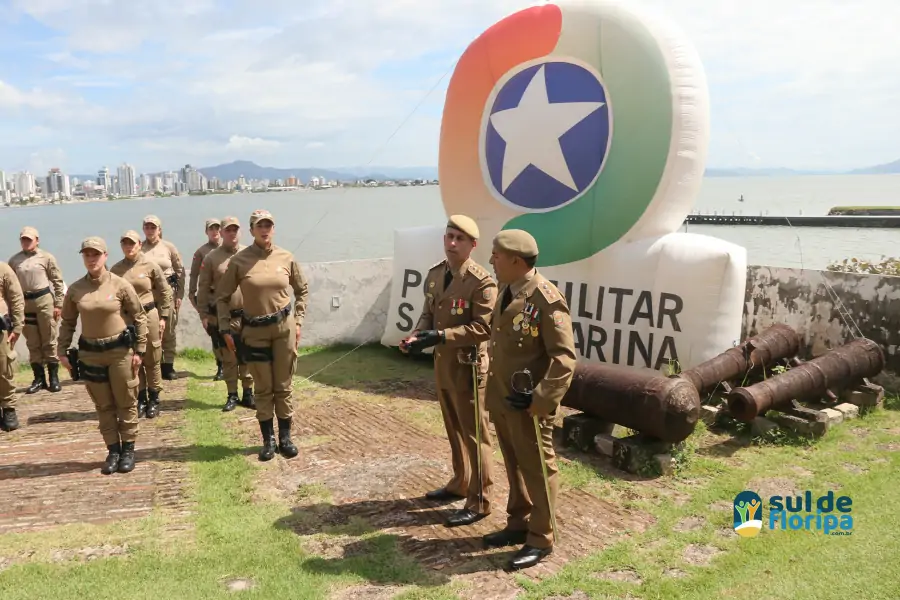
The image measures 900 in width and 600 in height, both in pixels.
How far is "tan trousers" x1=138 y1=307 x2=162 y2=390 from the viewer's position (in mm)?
6578

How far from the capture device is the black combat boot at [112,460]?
5.21 metres

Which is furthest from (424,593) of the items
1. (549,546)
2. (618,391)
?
(618,391)

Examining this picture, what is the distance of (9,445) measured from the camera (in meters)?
5.91

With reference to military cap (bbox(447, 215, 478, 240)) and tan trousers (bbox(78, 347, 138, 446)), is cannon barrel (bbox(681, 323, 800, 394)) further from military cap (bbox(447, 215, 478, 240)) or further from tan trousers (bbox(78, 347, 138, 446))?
tan trousers (bbox(78, 347, 138, 446))

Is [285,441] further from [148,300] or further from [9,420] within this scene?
[9,420]

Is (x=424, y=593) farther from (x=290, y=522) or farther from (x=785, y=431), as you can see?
(x=785, y=431)

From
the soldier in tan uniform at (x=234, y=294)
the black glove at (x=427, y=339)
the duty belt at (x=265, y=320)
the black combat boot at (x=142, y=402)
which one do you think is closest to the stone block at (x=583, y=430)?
the black glove at (x=427, y=339)

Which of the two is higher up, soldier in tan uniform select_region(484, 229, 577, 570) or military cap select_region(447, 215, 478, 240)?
military cap select_region(447, 215, 478, 240)

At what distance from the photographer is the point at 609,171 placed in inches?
278

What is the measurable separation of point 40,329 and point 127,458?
10.7 ft

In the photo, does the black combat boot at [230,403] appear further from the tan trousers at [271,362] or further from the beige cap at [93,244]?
the beige cap at [93,244]

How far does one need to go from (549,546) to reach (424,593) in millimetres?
784

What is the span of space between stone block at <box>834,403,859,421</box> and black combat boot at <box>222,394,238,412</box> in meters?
5.95

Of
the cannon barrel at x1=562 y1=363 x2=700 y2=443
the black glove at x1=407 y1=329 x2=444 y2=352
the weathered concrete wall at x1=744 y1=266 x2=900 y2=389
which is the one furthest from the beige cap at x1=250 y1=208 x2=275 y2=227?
the weathered concrete wall at x1=744 y1=266 x2=900 y2=389
